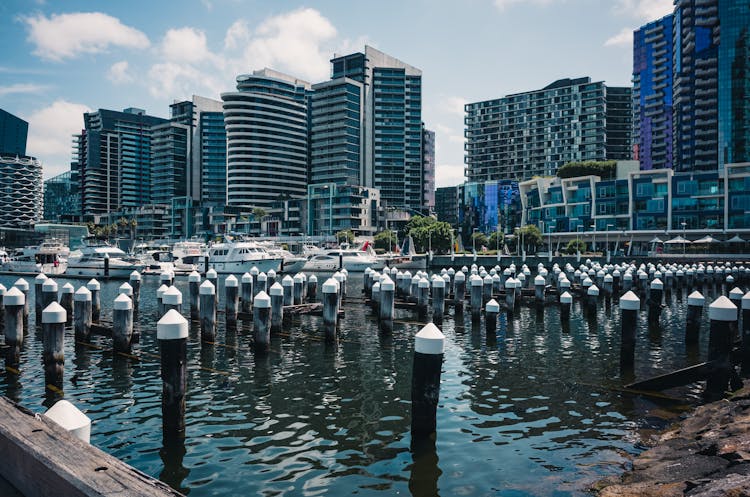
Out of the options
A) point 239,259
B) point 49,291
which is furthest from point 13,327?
point 239,259

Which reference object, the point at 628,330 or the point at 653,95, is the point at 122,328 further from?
the point at 653,95

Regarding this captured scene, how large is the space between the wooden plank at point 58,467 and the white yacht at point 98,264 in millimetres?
67694

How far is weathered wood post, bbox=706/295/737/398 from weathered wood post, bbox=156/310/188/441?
12.5m

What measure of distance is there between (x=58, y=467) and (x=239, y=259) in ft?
223

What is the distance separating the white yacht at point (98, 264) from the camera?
221 ft

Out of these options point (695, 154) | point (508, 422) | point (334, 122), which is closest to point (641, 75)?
point (695, 154)

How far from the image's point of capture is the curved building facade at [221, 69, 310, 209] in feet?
604

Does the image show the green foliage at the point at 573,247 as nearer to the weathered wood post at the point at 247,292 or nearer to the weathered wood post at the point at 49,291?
the weathered wood post at the point at 247,292

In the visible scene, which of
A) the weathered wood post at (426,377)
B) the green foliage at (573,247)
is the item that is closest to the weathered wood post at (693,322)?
the weathered wood post at (426,377)

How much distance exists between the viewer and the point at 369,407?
13680 millimetres

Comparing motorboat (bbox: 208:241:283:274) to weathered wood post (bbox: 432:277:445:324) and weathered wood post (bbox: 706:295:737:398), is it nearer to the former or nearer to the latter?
weathered wood post (bbox: 432:277:445:324)

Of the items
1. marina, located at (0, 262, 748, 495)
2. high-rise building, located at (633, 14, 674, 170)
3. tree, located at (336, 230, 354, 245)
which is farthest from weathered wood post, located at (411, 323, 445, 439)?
high-rise building, located at (633, 14, 674, 170)

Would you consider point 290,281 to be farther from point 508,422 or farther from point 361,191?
point 361,191

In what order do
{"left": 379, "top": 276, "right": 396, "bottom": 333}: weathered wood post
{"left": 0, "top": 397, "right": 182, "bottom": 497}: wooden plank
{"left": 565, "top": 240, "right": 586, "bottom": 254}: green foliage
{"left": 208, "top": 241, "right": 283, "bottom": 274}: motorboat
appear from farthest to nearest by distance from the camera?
{"left": 565, "top": 240, "right": 586, "bottom": 254}: green foliage
{"left": 208, "top": 241, "right": 283, "bottom": 274}: motorboat
{"left": 379, "top": 276, "right": 396, "bottom": 333}: weathered wood post
{"left": 0, "top": 397, "right": 182, "bottom": 497}: wooden plank
